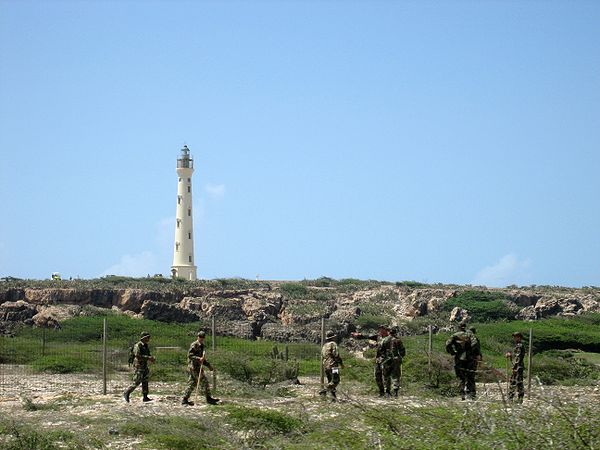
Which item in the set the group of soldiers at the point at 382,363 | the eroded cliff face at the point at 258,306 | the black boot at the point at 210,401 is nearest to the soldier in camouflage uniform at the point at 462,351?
→ the group of soldiers at the point at 382,363

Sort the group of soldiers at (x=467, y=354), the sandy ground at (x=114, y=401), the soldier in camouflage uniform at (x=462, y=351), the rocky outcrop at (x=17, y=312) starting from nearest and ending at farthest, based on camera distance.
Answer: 1. the sandy ground at (x=114, y=401)
2. the group of soldiers at (x=467, y=354)
3. the soldier in camouflage uniform at (x=462, y=351)
4. the rocky outcrop at (x=17, y=312)

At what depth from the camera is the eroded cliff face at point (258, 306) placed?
41.0 m

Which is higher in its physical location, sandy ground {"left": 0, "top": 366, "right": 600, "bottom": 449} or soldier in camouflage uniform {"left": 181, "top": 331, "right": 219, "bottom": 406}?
soldier in camouflage uniform {"left": 181, "top": 331, "right": 219, "bottom": 406}

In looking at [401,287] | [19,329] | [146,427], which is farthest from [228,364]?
[401,287]

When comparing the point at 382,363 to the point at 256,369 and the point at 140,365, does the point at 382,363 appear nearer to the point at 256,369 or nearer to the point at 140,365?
the point at 256,369

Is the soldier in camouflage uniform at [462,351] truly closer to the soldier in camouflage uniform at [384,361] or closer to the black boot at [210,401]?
the soldier in camouflage uniform at [384,361]

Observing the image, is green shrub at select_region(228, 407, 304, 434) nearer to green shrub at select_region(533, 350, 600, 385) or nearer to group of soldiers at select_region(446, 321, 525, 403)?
group of soldiers at select_region(446, 321, 525, 403)

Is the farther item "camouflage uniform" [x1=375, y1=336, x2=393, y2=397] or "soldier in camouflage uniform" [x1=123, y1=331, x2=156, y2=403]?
"camouflage uniform" [x1=375, y1=336, x2=393, y2=397]

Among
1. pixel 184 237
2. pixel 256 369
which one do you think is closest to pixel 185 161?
pixel 184 237

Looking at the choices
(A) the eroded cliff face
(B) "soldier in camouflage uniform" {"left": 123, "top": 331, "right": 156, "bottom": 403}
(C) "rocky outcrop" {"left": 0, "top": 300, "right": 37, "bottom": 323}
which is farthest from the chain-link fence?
(A) the eroded cliff face

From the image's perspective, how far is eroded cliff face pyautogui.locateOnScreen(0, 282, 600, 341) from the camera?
135 feet

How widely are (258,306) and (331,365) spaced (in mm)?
28140

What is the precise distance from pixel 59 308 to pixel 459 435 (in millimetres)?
36176

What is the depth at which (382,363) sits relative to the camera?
68.6 feet
